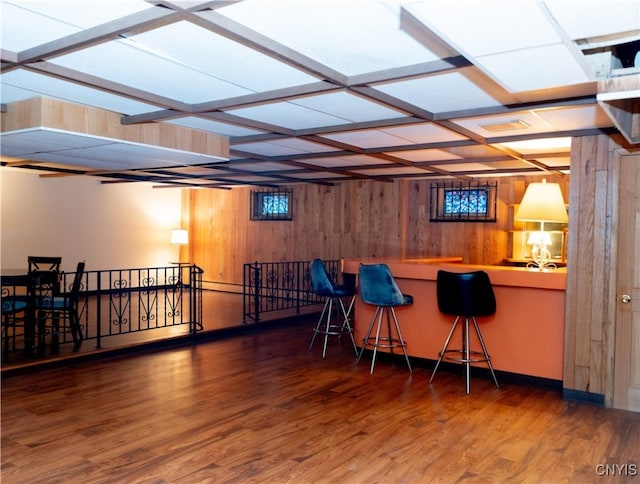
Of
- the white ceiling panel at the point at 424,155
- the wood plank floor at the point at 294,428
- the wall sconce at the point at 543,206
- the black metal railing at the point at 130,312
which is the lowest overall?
the wood plank floor at the point at 294,428

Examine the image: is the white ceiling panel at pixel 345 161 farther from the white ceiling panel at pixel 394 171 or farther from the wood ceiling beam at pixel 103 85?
the wood ceiling beam at pixel 103 85

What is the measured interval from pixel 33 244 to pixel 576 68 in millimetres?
9280

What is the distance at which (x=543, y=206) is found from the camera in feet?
15.5

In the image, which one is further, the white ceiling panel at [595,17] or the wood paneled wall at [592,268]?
the wood paneled wall at [592,268]

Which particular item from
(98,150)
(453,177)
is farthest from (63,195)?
(453,177)

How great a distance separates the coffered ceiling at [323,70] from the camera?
203 cm

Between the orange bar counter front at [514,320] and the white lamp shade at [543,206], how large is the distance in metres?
0.48

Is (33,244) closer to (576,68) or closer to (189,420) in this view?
(189,420)

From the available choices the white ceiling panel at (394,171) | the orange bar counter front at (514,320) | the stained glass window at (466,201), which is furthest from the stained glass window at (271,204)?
the orange bar counter front at (514,320)

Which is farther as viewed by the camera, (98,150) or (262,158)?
(262,158)

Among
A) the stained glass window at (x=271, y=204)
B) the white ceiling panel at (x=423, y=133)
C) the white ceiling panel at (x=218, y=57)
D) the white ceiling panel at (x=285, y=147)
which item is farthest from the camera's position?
the stained glass window at (x=271, y=204)

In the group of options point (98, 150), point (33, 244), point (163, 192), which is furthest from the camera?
point (163, 192)

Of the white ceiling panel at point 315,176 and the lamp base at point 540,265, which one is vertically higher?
the white ceiling panel at point 315,176

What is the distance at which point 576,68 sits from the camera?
2.24m
